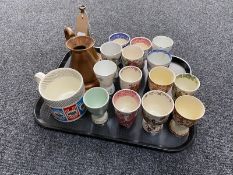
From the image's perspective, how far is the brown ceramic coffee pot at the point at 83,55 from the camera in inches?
23.4

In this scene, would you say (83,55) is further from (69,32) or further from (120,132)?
(120,132)

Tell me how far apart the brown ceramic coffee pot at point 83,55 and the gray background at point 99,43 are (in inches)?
6.3

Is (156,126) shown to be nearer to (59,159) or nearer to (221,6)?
(59,159)

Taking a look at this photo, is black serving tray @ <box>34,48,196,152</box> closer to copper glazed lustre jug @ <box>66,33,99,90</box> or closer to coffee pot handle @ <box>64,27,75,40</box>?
copper glazed lustre jug @ <box>66,33,99,90</box>

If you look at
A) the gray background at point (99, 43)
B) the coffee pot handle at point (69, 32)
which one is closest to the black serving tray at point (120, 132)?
the gray background at point (99, 43)

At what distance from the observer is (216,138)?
61 cm

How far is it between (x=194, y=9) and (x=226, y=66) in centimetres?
38

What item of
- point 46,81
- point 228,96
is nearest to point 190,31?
point 228,96

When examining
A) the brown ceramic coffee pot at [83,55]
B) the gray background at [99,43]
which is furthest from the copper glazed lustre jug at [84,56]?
the gray background at [99,43]

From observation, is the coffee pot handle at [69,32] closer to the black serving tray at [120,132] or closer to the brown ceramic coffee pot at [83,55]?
the brown ceramic coffee pot at [83,55]

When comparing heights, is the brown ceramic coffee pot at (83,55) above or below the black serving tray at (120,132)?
above

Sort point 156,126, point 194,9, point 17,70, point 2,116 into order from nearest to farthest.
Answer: point 156,126 < point 2,116 < point 17,70 < point 194,9

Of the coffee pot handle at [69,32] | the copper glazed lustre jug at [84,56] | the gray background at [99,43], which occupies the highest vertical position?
the coffee pot handle at [69,32]

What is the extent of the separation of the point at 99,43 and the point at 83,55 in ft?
1.08
